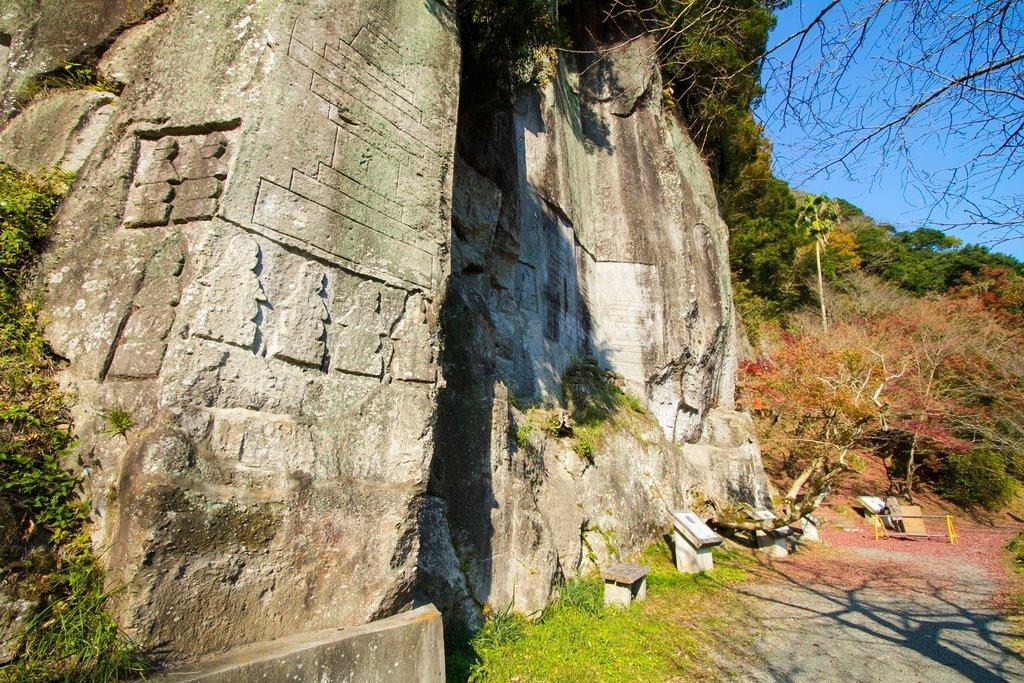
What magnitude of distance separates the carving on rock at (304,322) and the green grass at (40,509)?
79 centimetres

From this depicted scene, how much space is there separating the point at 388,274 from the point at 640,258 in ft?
29.9

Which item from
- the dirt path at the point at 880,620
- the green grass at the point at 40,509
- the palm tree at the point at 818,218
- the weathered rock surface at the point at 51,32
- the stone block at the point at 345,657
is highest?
the palm tree at the point at 818,218

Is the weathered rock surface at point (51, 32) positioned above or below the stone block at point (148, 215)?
above

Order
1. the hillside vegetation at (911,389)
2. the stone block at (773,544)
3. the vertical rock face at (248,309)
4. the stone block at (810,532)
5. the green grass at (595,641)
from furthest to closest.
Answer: the hillside vegetation at (911,389), the stone block at (810,532), the stone block at (773,544), the green grass at (595,641), the vertical rock face at (248,309)

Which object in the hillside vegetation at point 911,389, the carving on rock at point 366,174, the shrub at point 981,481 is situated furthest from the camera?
the shrub at point 981,481

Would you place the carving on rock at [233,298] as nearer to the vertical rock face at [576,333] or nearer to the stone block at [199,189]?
the stone block at [199,189]

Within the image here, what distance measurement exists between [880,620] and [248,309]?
25.0ft

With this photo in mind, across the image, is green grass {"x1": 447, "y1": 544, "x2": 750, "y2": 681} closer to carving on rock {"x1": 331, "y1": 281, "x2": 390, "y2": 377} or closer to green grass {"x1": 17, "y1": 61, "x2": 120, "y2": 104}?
carving on rock {"x1": 331, "y1": 281, "x2": 390, "y2": 377}

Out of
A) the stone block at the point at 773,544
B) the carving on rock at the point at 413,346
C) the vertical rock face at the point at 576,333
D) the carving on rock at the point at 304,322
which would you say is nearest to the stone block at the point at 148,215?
the carving on rock at the point at 304,322

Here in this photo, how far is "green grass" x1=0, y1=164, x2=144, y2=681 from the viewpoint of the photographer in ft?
6.52

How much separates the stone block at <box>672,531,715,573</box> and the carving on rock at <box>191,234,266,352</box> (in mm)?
7035

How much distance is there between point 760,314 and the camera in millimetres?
21078

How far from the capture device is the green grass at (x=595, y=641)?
158 inches

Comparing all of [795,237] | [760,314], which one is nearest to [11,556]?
[760,314]
